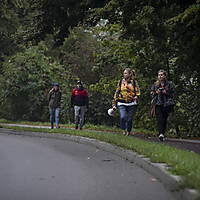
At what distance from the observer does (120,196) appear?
5695 mm

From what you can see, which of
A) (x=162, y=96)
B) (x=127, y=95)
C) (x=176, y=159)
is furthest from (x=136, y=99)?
(x=176, y=159)

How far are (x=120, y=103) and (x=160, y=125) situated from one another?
131cm

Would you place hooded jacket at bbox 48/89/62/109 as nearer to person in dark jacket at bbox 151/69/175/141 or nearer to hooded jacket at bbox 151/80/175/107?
person in dark jacket at bbox 151/69/175/141

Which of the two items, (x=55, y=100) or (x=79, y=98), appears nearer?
(x=79, y=98)

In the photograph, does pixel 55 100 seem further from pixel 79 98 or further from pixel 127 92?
pixel 127 92

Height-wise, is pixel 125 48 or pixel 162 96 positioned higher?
pixel 125 48

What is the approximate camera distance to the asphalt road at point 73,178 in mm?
5773

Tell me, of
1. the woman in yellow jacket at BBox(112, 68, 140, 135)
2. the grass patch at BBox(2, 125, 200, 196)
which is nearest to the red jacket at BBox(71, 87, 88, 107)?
the woman in yellow jacket at BBox(112, 68, 140, 135)

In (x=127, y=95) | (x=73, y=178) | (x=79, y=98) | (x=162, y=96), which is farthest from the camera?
(x=79, y=98)

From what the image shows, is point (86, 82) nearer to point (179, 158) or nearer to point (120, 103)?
point (120, 103)

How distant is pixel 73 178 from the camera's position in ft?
22.8

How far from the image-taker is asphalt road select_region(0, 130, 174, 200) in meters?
5.77

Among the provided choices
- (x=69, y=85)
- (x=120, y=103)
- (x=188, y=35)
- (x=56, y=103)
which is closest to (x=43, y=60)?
(x=69, y=85)

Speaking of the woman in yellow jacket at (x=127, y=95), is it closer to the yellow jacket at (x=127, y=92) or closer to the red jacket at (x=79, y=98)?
the yellow jacket at (x=127, y=92)
